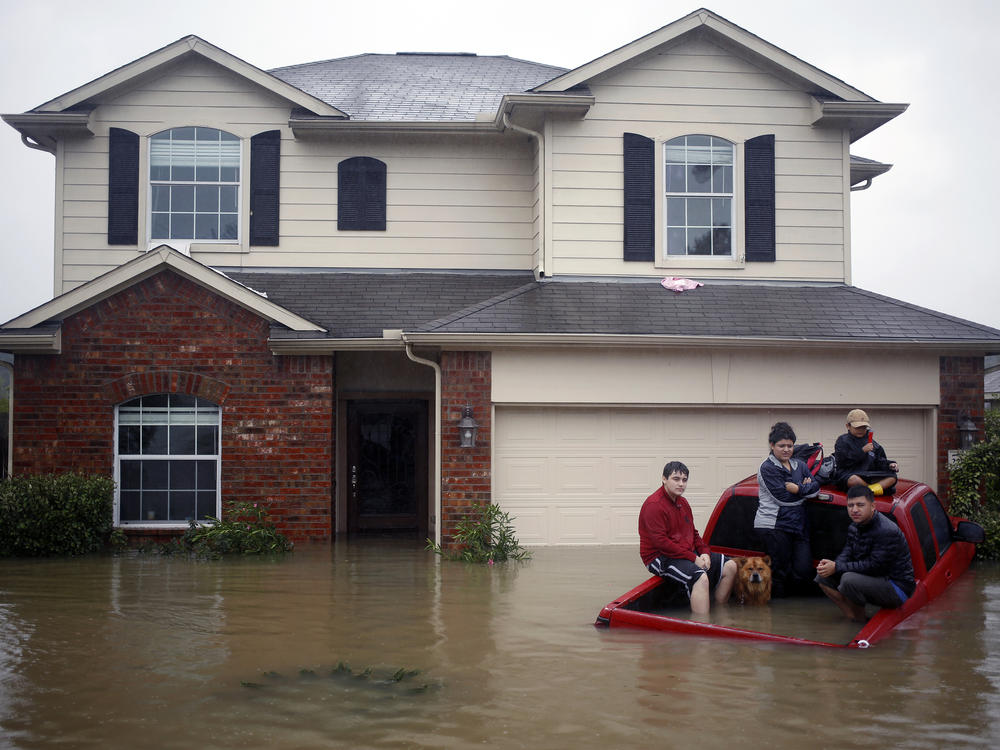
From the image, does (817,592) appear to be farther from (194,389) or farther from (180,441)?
(180,441)

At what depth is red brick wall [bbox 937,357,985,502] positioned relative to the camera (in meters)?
13.5

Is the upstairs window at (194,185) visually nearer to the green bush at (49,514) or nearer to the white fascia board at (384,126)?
the white fascia board at (384,126)

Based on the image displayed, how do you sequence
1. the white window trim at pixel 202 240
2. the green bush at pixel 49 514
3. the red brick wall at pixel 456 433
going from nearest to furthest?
1. the green bush at pixel 49 514
2. the red brick wall at pixel 456 433
3. the white window trim at pixel 202 240

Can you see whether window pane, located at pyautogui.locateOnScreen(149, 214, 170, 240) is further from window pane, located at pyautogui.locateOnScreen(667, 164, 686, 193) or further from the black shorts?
the black shorts

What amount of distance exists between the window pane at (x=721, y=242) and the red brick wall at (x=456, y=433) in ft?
13.4

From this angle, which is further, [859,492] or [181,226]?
[181,226]

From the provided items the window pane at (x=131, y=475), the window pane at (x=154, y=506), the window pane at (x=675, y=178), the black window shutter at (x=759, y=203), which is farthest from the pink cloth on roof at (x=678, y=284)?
the window pane at (x=131, y=475)

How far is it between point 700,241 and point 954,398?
13.2ft

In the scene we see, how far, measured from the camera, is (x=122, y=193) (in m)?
15.1

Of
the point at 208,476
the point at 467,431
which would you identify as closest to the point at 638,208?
the point at 467,431

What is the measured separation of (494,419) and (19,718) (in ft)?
26.2

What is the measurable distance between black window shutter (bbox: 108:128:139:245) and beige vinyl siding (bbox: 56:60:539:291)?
0.37 feet

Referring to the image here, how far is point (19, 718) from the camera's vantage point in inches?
231

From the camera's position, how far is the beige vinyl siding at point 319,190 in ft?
49.8
